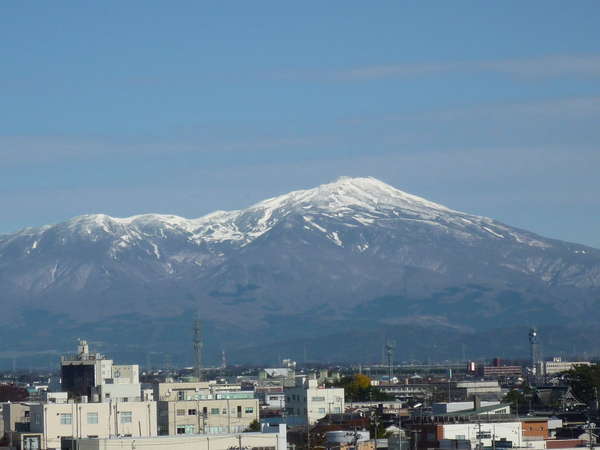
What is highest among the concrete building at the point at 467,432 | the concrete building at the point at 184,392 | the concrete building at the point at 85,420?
the concrete building at the point at 184,392

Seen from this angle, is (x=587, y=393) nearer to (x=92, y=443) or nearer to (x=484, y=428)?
(x=484, y=428)

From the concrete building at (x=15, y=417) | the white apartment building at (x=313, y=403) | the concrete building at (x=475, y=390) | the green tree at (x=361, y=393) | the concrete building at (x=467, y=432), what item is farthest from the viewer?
the concrete building at (x=475, y=390)

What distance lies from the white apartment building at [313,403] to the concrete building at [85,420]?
28914 mm

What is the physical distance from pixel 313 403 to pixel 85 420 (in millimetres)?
32811

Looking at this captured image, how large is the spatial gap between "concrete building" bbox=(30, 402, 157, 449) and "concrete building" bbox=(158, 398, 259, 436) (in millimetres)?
9372

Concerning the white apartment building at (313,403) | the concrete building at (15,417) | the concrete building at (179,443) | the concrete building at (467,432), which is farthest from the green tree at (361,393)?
the concrete building at (179,443)

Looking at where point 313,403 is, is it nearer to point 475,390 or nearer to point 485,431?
point 485,431

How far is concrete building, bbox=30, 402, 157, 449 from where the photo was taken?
53.4 meters

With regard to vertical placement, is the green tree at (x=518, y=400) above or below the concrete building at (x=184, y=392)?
below

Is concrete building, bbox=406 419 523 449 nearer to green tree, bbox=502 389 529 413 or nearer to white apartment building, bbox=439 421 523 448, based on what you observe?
white apartment building, bbox=439 421 523 448

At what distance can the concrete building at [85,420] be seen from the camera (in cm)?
5344

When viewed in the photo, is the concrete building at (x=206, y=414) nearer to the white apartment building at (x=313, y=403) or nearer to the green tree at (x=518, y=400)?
the white apartment building at (x=313, y=403)

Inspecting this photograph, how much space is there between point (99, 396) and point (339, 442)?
480 inches

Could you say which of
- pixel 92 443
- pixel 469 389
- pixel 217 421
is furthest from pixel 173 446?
pixel 469 389
